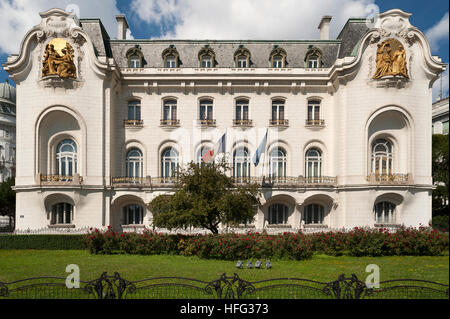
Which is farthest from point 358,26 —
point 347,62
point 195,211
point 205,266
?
point 205,266

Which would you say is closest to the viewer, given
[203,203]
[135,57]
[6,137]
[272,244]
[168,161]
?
[272,244]

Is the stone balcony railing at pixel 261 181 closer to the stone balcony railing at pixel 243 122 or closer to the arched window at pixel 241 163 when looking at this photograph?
the arched window at pixel 241 163

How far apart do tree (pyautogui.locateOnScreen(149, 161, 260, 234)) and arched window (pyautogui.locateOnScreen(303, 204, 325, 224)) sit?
10.4 metres

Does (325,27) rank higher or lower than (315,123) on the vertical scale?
higher

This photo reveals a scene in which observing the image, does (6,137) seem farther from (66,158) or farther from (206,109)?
(206,109)

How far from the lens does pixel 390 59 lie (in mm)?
25453

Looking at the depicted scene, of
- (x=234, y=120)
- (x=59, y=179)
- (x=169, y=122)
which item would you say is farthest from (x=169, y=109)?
(x=59, y=179)

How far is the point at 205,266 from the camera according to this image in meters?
14.9

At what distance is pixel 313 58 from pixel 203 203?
19061 mm

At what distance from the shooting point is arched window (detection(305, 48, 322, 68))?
95.0ft
